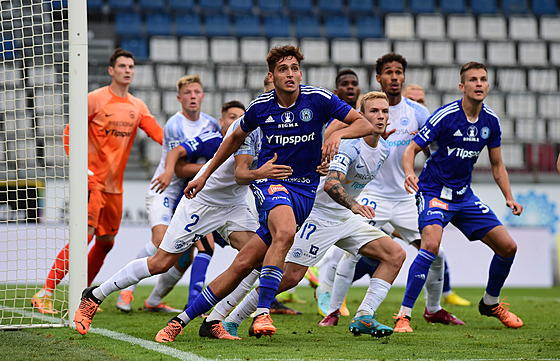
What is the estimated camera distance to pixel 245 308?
534 cm

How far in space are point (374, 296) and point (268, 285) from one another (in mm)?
1086

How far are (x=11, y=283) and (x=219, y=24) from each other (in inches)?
485

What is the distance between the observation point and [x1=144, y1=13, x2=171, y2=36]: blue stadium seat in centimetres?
1919

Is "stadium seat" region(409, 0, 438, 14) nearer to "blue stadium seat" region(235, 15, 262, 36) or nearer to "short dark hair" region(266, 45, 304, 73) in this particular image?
"blue stadium seat" region(235, 15, 262, 36)

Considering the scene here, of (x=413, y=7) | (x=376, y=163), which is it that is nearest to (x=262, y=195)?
(x=376, y=163)

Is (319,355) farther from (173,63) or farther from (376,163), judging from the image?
(173,63)

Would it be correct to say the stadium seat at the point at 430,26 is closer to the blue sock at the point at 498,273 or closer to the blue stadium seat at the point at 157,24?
the blue stadium seat at the point at 157,24

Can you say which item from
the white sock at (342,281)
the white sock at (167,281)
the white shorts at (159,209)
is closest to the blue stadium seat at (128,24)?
the white shorts at (159,209)

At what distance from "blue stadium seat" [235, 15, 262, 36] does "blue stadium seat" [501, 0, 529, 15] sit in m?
7.14

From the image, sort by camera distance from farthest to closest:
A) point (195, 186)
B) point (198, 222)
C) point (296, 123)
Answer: point (198, 222)
point (195, 186)
point (296, 123)

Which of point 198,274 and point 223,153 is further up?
point 223,153

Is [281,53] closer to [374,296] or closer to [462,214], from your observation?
[374,296]

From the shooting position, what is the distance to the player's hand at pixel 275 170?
198 inches

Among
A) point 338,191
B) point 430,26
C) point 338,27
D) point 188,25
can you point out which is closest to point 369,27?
point 338,27
